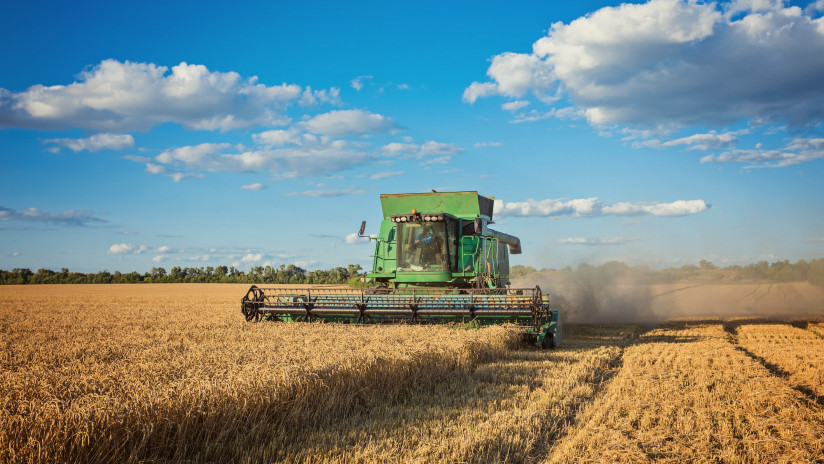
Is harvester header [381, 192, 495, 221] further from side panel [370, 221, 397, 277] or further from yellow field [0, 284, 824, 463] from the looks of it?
yellow field [0, 284, 824, 463]

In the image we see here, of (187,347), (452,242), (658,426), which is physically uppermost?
(452,242)

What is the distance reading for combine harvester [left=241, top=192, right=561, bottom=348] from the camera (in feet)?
32.5

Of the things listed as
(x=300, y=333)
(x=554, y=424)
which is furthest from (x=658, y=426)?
(x=300, y=333)

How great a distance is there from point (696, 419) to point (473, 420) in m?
2.10

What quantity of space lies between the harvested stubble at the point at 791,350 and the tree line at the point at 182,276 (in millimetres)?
35025

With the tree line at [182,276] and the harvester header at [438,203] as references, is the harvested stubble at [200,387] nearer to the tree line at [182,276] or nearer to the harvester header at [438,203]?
the harvester header at [438,203]

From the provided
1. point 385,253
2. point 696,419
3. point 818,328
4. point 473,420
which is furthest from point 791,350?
point 473,420

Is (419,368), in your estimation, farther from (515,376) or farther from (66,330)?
(66,330)

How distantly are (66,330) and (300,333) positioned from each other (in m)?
5.38

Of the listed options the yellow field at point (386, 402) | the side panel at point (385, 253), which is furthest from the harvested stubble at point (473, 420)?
the side panel at point (385, 253)

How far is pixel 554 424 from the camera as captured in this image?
16.1ft

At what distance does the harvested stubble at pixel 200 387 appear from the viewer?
349 centimetres

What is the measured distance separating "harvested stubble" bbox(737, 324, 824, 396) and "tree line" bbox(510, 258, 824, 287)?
6699mm

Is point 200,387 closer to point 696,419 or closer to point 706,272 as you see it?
point 696,419
